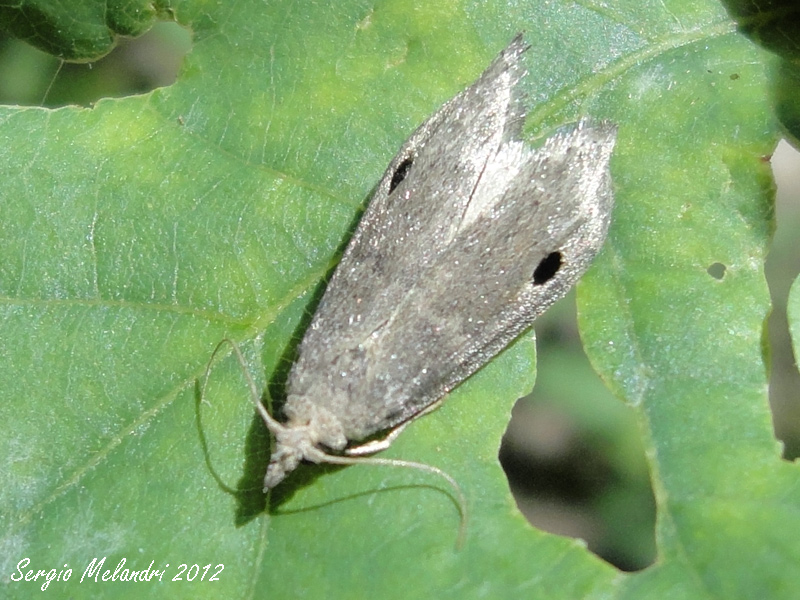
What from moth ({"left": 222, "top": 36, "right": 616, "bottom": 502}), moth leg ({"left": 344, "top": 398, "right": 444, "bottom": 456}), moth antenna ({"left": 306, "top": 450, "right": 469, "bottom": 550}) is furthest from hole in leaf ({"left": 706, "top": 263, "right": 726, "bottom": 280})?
moth antenna ({"left": 306, "top": 450, "right": 469, "bottom": 550})

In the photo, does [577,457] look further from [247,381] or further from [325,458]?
[247,381]

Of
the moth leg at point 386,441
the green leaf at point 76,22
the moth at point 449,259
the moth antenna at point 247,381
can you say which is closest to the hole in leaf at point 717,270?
the moth at point 449,259

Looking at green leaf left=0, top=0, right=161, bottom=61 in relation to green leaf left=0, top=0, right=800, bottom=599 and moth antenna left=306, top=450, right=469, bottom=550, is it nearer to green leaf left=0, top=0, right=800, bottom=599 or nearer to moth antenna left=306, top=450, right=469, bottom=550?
green leaf left=0, top=0, right=800, bottom=599

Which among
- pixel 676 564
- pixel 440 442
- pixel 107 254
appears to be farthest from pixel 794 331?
pixel 107 254

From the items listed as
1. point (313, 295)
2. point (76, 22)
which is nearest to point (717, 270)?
point (313, 295)

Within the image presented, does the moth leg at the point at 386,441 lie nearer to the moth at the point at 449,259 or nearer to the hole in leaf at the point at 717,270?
the moth at the point at 449,259

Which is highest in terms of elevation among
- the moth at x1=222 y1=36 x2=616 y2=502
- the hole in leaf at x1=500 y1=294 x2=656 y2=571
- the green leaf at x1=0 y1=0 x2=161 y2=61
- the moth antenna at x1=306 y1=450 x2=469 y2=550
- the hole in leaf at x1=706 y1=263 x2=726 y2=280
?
the green leaf at x1=0 y1=0 x2=161 y2=61

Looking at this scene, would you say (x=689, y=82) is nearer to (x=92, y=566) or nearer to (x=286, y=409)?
(x=286, y=409)
